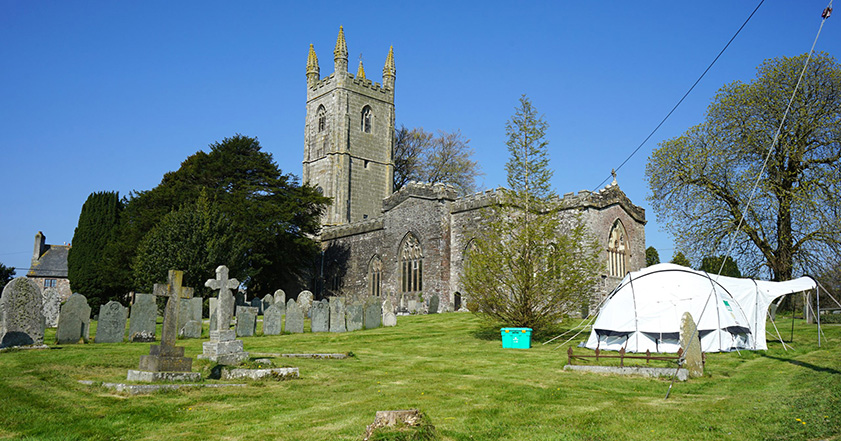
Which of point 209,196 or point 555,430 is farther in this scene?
point 209,196

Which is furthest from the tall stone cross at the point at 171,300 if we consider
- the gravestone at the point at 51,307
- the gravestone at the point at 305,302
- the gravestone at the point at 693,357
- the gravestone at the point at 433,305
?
the gravestone at the point at 433,305

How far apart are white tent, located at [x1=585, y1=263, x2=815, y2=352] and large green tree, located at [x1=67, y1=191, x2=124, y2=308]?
2948 centimetres

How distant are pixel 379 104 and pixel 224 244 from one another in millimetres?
24053

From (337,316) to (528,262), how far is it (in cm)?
747

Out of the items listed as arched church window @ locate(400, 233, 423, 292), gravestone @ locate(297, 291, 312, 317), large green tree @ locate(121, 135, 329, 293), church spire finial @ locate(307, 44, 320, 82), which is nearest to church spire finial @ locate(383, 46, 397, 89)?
church spire finial @ locate(307, 44, 320, 82)

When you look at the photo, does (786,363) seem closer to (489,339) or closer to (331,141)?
(489,339)

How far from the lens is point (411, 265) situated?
31297mm

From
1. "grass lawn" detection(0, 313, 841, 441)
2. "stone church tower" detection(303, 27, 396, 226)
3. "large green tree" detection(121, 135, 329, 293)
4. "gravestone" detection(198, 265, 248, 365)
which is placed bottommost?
"grass lawn" detection(0, 313, 841, 441)

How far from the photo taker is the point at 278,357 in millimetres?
12719

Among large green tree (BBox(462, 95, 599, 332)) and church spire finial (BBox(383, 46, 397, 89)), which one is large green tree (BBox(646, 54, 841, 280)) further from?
church spire finial (BBox(383, 46, 397, 89))

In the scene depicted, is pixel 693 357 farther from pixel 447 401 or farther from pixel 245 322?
pixel 245 322

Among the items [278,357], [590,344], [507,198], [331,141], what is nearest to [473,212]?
[507,198]

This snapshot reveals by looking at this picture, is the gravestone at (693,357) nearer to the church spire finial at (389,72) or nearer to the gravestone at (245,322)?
the gravestone at (245,322)

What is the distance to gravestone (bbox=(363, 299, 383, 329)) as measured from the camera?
70.1 ft
